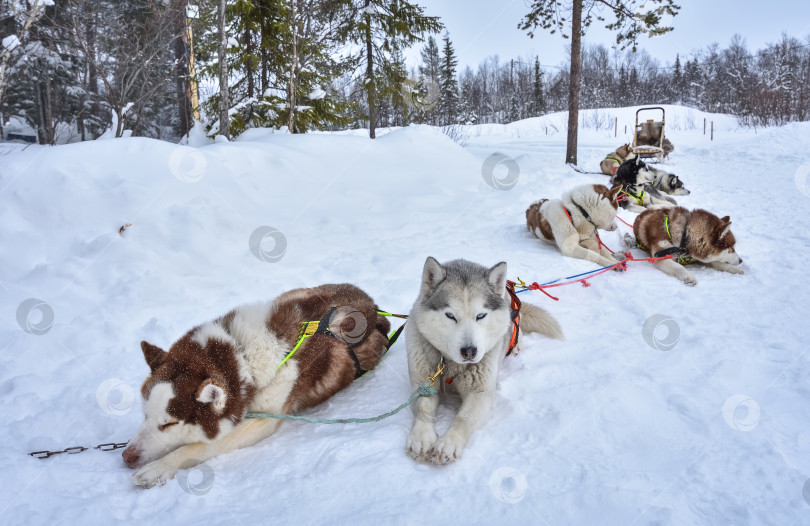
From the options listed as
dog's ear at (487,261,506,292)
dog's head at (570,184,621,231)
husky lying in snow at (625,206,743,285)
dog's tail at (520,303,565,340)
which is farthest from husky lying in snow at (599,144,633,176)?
dog's ear at (487,261,506,292)

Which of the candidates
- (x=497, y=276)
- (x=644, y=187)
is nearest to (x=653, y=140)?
(x=644, y=187)

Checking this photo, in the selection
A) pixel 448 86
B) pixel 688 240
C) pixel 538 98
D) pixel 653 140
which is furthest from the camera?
pixel 538 98

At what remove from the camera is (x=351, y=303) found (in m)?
2.98

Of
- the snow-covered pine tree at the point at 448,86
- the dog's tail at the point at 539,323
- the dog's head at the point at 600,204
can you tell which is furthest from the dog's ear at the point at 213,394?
the snow-covered pine tree at the point at 448,86

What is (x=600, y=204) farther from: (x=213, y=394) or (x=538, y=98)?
(x=538, y=98)

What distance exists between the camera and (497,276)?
104 inches

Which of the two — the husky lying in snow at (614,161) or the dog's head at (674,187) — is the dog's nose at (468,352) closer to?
the dog's head at (674,187)

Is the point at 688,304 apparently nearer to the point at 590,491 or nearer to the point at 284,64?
the point at 590,491

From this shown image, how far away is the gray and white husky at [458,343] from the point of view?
7.11 ft

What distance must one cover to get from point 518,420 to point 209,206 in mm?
4769

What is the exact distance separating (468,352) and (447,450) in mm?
507

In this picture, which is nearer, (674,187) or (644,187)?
(644,187)

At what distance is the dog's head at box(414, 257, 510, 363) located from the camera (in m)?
2.28

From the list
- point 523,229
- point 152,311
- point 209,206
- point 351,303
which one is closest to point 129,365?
point 152,311
